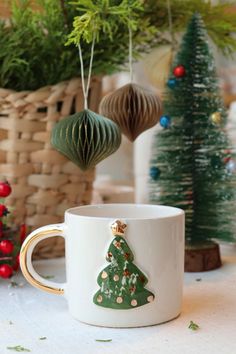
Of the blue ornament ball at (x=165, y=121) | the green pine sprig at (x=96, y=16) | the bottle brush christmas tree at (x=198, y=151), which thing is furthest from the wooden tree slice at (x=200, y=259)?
the green pine sprig at (x=96, y=16)

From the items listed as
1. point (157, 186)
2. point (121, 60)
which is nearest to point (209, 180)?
point (157, 186)

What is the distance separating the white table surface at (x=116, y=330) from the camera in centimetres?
37

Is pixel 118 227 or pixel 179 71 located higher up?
pixel 179 71

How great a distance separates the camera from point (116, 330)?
409 millimetres

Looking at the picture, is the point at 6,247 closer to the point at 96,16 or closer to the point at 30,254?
the point at 30,254

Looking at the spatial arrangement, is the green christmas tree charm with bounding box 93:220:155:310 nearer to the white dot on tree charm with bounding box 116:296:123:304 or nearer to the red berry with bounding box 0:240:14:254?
the white dot on tree charm with bounding box 116:296:123:304

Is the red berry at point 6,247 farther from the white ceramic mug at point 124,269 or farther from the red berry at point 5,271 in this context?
the white ceramic mug at point 124,269

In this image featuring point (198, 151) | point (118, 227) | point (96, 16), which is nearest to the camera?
point (118, 227)

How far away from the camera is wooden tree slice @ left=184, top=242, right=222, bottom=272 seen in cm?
60

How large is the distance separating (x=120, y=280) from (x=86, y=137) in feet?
0.44

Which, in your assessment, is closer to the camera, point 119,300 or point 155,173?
point 119,300

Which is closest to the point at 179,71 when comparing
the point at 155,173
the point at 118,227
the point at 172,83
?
the point at 172,83

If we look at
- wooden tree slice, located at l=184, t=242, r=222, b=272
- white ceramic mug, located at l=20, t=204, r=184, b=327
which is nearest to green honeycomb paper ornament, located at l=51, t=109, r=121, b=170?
white ceramic mug, located at l=20, t=204, r=184, b=327

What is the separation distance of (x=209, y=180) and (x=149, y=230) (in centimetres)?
21
